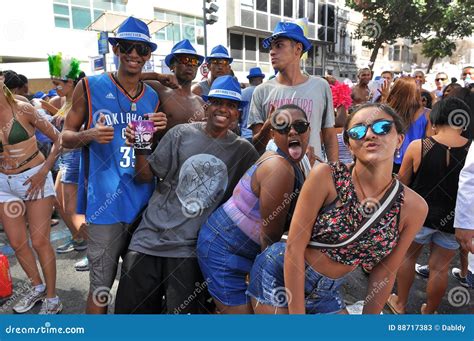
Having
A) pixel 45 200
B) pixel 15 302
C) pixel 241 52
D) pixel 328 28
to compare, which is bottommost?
pixel 15 302

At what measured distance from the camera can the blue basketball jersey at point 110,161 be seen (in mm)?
2350

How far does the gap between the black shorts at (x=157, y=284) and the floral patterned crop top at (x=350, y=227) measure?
90 cm

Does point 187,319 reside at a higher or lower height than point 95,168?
lower

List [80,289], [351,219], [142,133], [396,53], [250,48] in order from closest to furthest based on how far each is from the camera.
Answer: [351,219], [142,133], [80,289], [250,48], [396,53]

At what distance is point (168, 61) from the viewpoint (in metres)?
3.27

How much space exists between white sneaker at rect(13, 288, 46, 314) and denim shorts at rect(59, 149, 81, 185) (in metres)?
1.22

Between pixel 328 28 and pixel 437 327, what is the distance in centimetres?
3251

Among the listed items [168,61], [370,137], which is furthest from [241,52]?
[370,137]

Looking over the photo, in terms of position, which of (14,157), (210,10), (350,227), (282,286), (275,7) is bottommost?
(282,286)

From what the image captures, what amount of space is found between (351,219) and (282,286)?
20.3 inches

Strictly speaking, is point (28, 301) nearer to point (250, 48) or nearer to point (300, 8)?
point (250, 48)

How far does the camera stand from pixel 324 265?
1763mm

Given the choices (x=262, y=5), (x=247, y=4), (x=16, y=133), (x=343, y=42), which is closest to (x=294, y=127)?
(x=16, y=133)

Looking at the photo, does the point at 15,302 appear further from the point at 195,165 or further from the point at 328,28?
the point at 328,28
